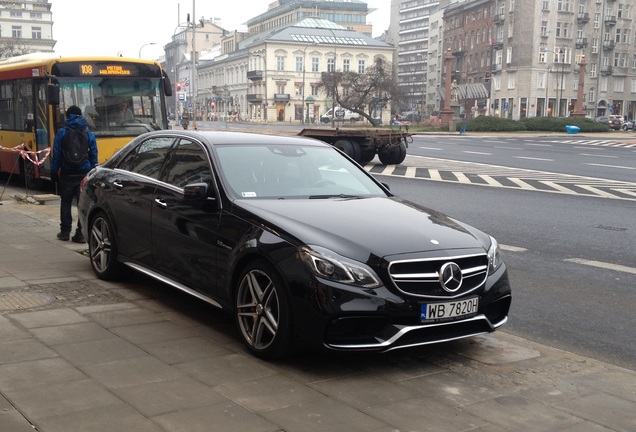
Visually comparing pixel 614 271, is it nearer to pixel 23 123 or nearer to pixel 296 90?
pixel 23 123

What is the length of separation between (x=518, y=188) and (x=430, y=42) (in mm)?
132645

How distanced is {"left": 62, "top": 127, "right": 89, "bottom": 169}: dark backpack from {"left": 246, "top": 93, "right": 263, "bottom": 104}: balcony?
11077cm

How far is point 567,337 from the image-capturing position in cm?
610

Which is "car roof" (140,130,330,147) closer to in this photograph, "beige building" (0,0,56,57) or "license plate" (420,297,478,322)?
"license plate" (420,297,478,322)

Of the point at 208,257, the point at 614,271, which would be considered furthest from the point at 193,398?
the point at 614,271

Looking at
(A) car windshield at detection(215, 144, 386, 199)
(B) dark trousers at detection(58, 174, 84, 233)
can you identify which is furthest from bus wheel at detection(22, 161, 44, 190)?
(A) car windshield at detection(215, 144, 386, 199)

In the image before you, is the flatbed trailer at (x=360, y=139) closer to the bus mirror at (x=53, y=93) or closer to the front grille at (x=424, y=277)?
the bus mirror at (x=53, y=93)

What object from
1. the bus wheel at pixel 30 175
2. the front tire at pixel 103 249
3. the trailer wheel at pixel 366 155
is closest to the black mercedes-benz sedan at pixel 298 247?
the front tire at pixel 103 249

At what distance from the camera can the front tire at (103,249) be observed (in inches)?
289

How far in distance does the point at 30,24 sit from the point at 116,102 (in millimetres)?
112309

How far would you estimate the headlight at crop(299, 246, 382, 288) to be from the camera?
15.8 feet

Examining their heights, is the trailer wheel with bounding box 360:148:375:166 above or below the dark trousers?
below

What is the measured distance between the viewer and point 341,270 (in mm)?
4820

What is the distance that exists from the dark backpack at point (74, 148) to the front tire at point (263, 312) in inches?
196
